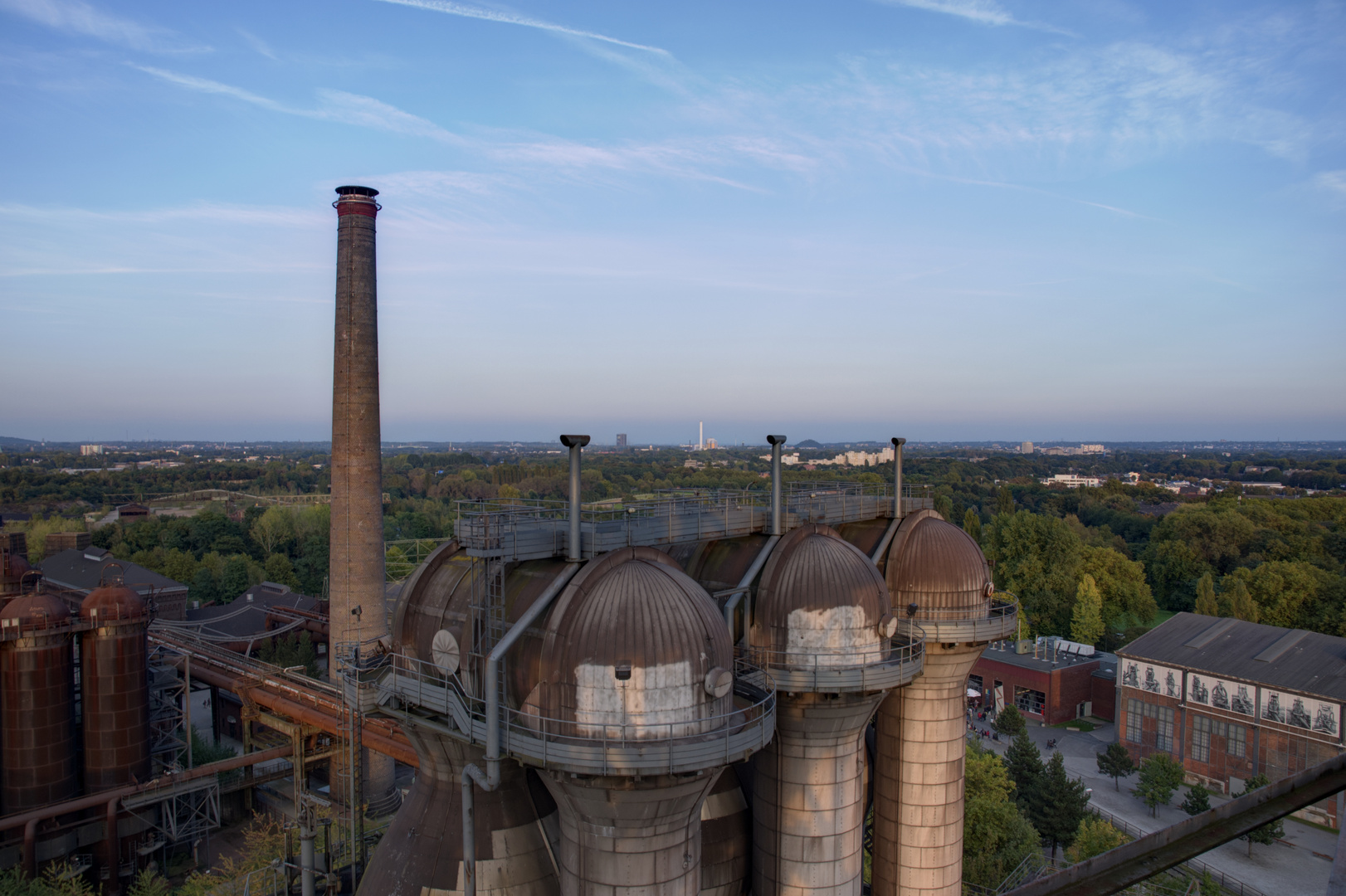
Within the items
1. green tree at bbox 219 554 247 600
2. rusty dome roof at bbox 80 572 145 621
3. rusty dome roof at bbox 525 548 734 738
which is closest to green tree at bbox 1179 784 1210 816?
rusty dome roof at bbox 525 548 734 738

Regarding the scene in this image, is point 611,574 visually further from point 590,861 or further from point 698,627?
point 590,861

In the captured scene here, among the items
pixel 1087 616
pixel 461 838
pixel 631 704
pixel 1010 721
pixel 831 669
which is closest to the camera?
pixel 631 704

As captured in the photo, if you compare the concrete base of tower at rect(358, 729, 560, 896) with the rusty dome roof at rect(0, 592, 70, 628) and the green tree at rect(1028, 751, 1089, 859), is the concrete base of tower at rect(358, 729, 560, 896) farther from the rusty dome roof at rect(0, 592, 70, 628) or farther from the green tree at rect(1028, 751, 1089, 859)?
the green tree at rect(1028, 751, 1089, 859)

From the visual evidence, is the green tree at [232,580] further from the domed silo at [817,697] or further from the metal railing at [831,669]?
the metal railing at [831,669]

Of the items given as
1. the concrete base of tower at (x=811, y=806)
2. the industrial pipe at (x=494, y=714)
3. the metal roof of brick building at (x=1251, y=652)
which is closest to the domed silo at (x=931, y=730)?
the concrete base of tower at (x=811, y=806)

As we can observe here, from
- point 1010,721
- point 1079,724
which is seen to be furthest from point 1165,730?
point 1079,724

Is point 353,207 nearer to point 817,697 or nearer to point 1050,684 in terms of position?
point 817,697

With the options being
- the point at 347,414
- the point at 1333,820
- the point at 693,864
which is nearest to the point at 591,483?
the point at 347,414
